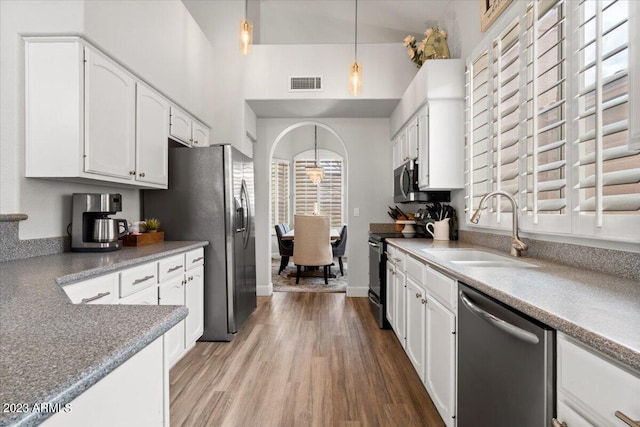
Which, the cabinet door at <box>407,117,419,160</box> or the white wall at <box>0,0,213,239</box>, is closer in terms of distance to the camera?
the white wall at <box>0,0,213,239</box>

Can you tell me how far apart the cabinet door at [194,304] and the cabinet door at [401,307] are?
1.63 m

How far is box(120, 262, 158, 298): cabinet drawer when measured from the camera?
6.23 ft

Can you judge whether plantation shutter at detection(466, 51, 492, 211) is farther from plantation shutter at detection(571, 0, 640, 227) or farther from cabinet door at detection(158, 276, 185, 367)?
cabinet door at detection(158, 276, 185, 367)

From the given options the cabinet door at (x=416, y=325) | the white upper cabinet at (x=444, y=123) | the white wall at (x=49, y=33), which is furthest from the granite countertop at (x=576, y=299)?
the white wall at (x=49, y=33)

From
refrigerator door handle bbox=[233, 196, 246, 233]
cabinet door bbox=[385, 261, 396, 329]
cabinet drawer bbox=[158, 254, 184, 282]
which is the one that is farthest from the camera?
refrigerator door handle bbox=[233, 196, 246, 233]

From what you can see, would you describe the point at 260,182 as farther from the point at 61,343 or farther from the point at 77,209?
the point at 61,343

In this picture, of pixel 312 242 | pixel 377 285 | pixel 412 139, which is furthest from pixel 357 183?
pixel 377 285

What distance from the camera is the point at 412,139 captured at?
3439 mm

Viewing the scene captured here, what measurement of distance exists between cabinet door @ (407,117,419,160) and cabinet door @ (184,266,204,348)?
2215mm

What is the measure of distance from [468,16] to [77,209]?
10.9 ft

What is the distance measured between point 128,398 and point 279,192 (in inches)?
292

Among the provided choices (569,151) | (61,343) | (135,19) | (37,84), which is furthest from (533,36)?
(37,84)

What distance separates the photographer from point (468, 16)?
2.98m

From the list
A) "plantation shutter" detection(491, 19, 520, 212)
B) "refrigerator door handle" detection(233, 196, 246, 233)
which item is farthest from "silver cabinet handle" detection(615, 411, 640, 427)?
"refrigerator door handle" detection(233, 196, 246, 233)
